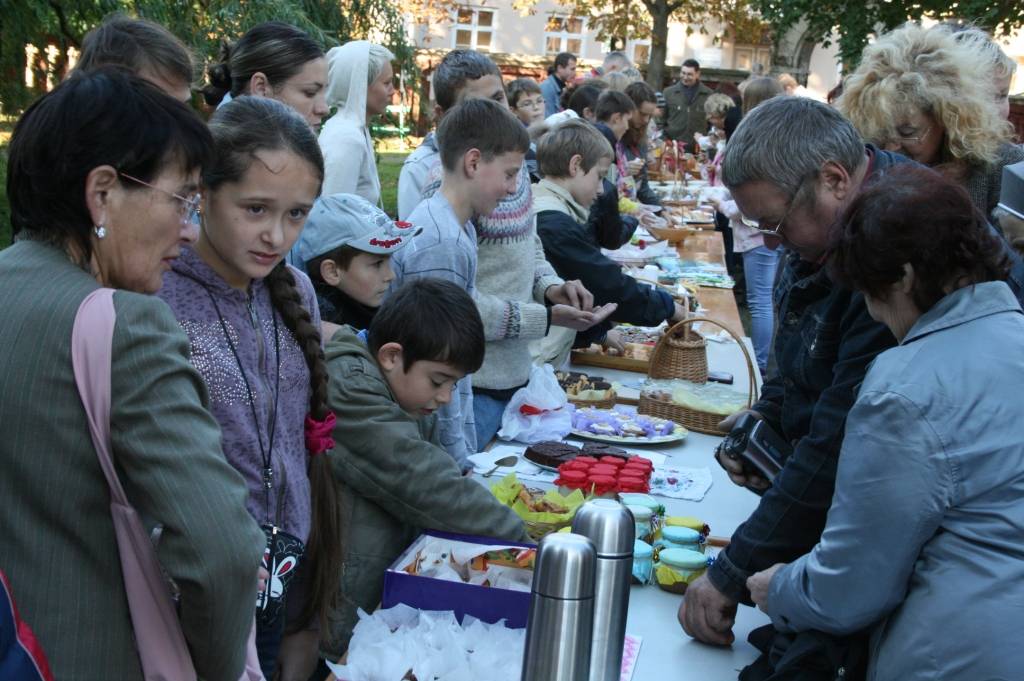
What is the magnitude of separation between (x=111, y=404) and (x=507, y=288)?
2391mm

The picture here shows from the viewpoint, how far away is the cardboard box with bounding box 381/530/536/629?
1.89 m

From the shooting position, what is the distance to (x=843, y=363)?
197 centimetres

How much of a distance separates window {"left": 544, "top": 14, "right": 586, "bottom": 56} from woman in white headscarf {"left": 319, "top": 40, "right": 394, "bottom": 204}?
31044 mm

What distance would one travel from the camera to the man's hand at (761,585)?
192cm

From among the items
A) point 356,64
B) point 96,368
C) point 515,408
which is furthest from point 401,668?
point 356,64

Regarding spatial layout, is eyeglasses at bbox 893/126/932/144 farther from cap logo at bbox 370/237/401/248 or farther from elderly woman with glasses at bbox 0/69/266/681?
elderly woman with glasses at bbox 0/69/266/681

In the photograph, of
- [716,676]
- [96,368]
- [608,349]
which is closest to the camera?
[96,368]

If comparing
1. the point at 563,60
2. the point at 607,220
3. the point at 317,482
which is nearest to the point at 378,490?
the point at 317,482

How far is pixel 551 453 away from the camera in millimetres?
2973

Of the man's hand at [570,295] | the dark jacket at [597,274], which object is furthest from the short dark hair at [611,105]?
the man's hand at [570,295]

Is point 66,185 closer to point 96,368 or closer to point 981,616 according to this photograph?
point 96,368

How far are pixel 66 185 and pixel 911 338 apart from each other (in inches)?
48.1

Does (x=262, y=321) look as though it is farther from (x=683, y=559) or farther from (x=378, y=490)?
(x=683, y=559)

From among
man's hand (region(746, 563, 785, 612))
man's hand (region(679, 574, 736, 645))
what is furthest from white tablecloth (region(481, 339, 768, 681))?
man's hand (region(746, 563, 785, 612))
